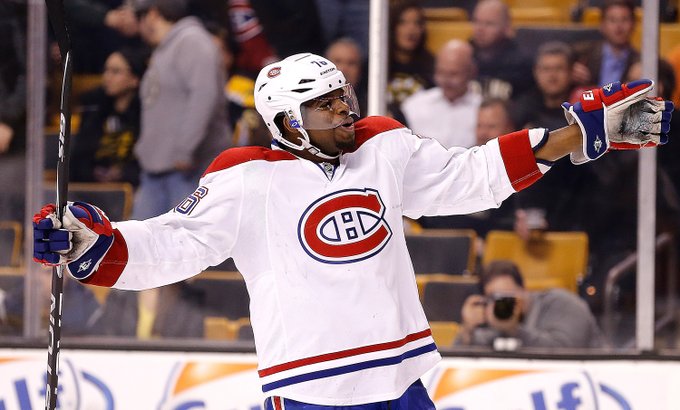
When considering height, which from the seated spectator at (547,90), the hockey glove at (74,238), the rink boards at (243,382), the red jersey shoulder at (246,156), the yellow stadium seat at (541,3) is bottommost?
the rink boards at (243,382)

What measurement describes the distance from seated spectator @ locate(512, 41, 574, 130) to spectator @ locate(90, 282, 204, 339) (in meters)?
1.37

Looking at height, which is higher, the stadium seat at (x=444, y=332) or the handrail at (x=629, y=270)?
the handrail at (x=629, y=270)

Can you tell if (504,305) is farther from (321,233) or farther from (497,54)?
(321,233)

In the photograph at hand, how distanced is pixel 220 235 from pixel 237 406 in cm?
158

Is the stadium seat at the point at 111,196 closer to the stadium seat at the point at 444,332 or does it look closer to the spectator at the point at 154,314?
the spectator at the point at 154,314

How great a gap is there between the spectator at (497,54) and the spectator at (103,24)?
1.32 metres

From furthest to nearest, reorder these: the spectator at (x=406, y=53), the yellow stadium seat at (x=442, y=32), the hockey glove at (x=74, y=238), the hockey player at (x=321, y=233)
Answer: the yellow stadium seat at (x=442, y=32) → the spectator at (x=406, y=53) → the hockey player at (x=321, y=233) → the hockey glove at (x=74, y=238)

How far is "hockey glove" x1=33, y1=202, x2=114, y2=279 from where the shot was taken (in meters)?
2.78

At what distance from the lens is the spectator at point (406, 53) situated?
15.4 feet

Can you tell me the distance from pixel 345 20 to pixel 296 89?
184 cm

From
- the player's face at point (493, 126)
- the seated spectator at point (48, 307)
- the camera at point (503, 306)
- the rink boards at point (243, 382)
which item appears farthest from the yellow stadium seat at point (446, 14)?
the seated spectator at point (48, 307)

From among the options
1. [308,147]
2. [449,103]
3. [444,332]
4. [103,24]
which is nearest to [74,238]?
[308,147]

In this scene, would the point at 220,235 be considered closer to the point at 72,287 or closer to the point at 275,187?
the point at 275,187

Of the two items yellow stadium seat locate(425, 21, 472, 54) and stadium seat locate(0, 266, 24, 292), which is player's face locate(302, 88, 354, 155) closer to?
yellow stadium seat locate(425, 21, 472, 54)
